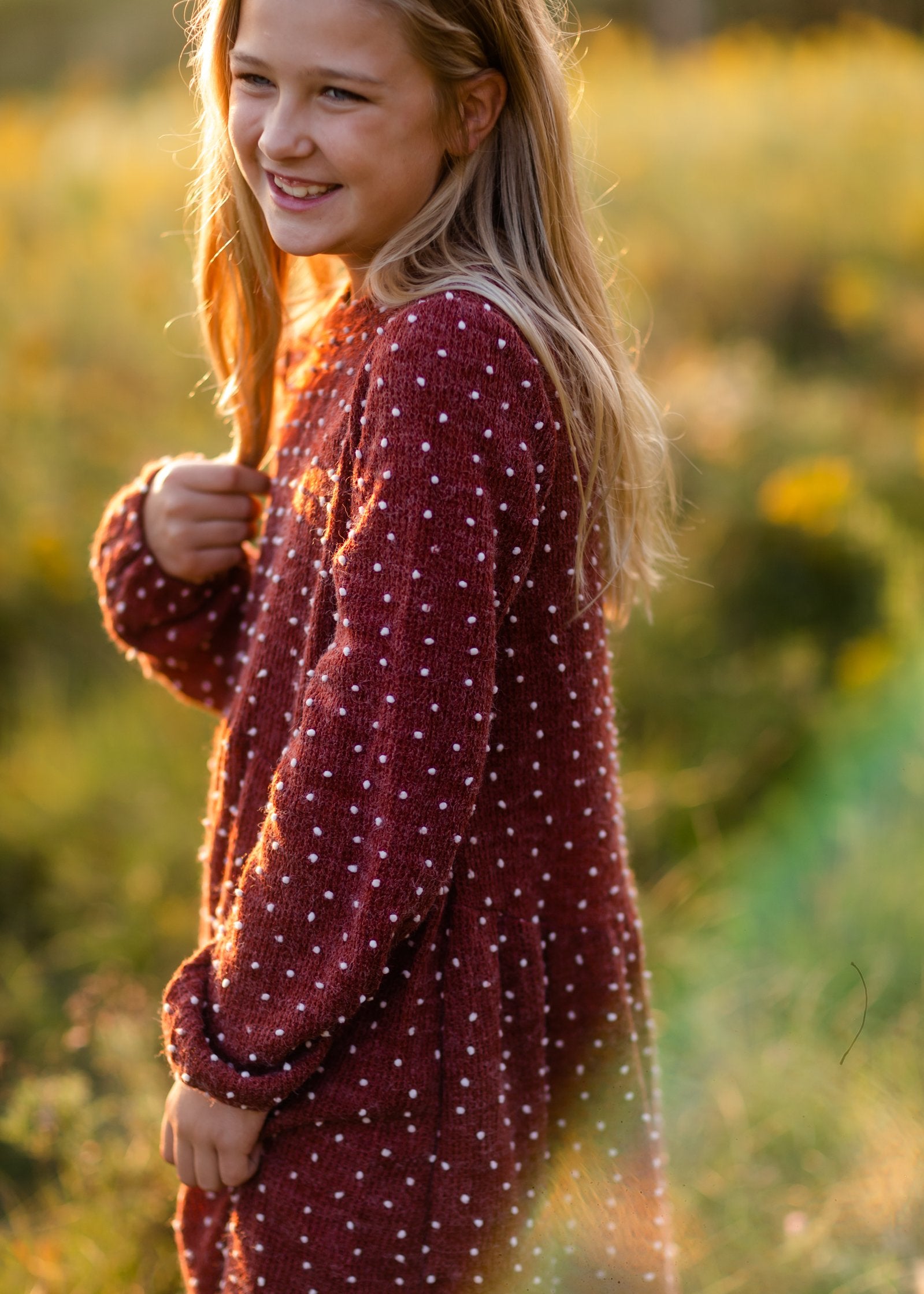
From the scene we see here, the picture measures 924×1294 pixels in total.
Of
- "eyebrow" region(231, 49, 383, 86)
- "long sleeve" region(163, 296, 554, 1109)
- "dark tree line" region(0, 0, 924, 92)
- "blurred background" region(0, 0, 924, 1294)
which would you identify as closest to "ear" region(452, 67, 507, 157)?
"eyebrow" region(231, 49, 383, 86)

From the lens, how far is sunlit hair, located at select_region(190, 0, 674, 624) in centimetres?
117

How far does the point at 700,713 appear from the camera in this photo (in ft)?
10.6

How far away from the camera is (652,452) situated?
1.35 meters

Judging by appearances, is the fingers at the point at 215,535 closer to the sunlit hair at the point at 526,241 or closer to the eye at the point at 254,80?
the sunlit hair at the point at 526,241

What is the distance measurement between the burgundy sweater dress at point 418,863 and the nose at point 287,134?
16 centimetres

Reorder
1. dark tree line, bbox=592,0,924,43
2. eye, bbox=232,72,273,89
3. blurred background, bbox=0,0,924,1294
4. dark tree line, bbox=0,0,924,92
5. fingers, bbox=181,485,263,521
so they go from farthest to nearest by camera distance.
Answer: dark tree line, bbox=0,0,924,92 → dark tree line, bbox=592,0,924,43 → blurred background, bbox=0,0,924,1294 → fingers, bbox=181,485,263,521 → eye, bbox=232,72,273,89

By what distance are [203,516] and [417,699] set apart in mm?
514

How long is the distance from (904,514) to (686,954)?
80.3 inches

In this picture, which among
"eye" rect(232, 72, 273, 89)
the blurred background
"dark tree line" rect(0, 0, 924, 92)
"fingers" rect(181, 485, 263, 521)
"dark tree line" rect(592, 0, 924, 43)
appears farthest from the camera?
"dark tree line" rect(0, 0, 924, 92)

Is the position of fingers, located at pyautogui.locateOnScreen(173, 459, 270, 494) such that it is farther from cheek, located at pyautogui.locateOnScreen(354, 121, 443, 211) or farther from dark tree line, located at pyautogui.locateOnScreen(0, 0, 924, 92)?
dark tree line, located at pyautogui.locateOnScreen(0, 0, 924, 92)

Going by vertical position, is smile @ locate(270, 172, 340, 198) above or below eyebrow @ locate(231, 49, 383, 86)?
below

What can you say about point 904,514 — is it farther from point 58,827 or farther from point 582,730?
point 582,730

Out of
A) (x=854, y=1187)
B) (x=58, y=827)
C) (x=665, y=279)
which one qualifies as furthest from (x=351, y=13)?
(x=665, y=279)

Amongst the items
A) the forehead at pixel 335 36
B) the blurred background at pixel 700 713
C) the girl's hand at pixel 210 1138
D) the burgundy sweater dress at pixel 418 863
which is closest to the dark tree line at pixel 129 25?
the blurred background at pixel 700 713
